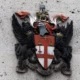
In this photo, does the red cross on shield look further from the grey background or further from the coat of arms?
the grey background

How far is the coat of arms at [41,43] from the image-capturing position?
746 centimetres

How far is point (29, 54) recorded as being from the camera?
7.48m

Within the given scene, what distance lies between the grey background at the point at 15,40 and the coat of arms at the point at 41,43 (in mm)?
65

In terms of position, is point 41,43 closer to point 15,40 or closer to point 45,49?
point 45,49

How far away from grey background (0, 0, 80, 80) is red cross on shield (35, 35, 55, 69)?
155mm

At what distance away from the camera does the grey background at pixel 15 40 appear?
749 cm

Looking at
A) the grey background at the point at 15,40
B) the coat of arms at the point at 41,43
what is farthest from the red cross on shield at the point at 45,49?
the grey background at the point at 15,40

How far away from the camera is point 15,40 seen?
7613 mm

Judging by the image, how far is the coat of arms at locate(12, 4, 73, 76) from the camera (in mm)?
7465

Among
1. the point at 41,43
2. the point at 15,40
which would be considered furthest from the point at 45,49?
the point at 15,40

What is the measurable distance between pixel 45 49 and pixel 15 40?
1.20ft

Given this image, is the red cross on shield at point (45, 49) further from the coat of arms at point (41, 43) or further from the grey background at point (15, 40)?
the grey background at point (15, 40)

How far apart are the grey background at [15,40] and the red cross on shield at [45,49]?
0.51 ft

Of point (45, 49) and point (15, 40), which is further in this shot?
point (15, 40)
